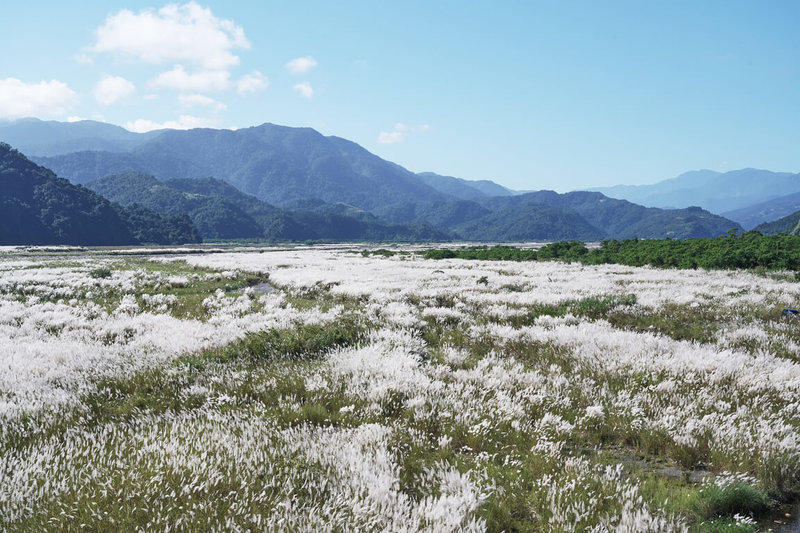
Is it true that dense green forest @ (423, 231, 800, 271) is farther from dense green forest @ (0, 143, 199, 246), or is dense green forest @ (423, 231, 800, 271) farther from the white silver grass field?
dense green forest @ (0, 143, 199, 246)

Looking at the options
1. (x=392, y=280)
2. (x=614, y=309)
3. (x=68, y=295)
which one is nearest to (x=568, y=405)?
(x=614, y=309)

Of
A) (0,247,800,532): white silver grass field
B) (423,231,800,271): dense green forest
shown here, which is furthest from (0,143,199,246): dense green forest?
(0,247,800,532): white silver grass field

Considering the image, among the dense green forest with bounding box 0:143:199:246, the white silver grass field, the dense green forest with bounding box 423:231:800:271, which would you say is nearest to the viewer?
the white silver grass field

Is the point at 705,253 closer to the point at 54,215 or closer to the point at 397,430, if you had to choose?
the point at 397,430

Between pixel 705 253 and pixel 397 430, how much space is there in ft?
101

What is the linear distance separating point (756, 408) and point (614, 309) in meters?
7.91

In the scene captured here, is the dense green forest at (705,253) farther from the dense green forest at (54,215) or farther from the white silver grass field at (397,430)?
the dense green forest at (54,215)

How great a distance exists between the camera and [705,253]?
A: 2772 cm

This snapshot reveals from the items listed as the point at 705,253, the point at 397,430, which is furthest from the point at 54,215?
the point at 397,430

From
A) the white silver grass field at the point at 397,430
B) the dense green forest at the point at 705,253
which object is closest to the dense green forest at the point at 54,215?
the dense green forest at the point at 705,253

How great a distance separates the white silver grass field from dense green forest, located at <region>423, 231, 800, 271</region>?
1912 cm

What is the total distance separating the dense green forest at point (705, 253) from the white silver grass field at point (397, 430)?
1912 cm

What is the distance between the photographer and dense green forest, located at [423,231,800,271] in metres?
24.7

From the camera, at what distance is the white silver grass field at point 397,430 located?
3.32m
